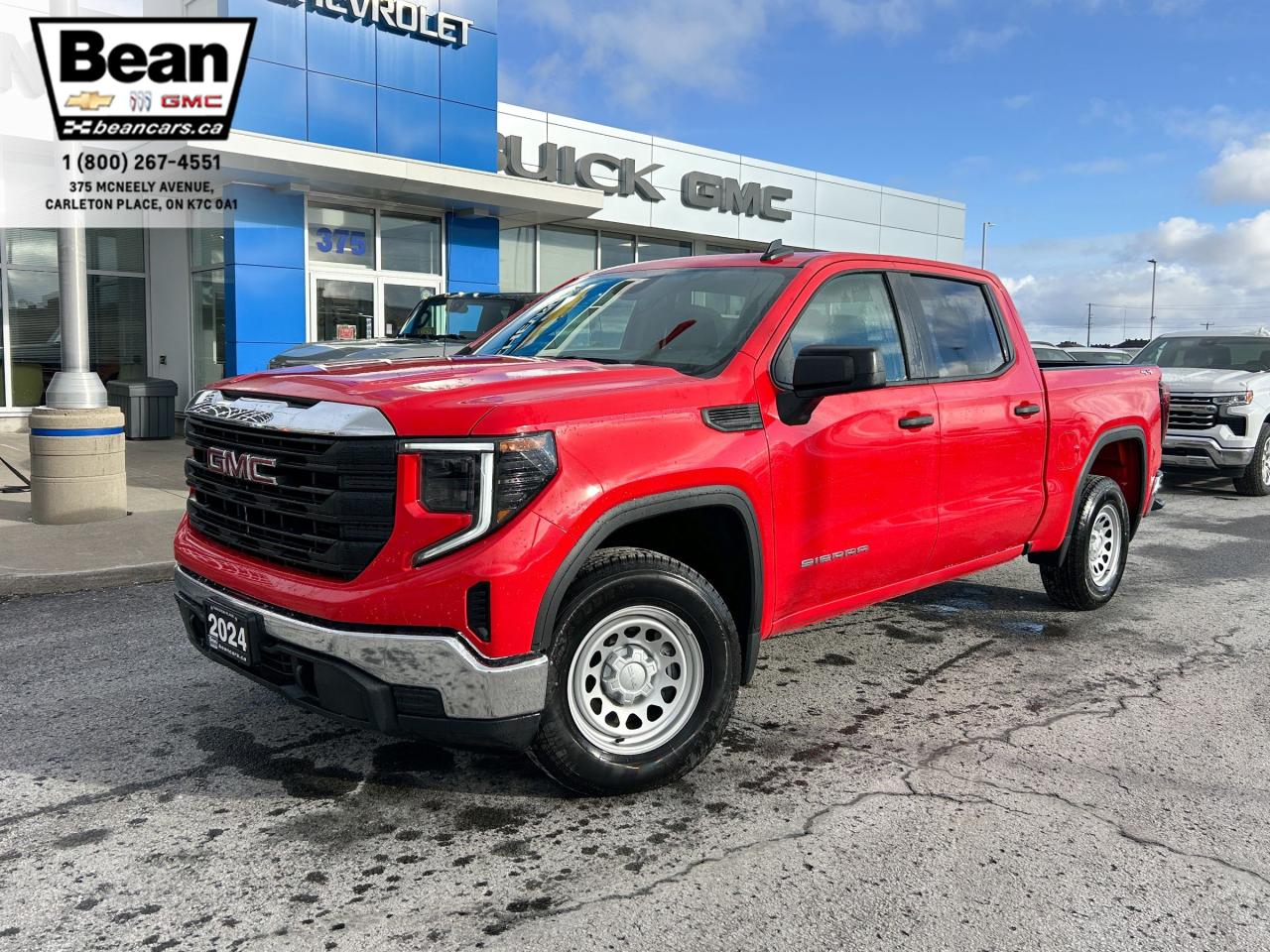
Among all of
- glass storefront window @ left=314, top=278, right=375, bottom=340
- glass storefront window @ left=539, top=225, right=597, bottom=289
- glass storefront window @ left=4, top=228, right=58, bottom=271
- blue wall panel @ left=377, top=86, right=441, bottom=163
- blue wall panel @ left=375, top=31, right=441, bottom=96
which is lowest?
glass storefront window @ left=314, top=278, right=375, bottom=340

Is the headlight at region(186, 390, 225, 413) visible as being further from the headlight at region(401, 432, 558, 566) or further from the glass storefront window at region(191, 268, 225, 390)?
the glass storefront window at region(191, 268, 225, 390)

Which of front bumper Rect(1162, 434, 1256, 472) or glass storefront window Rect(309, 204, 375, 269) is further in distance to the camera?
glass storefront window Rect(309, 204, 375, 269)

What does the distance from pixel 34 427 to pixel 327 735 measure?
20.4ft

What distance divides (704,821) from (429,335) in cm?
932

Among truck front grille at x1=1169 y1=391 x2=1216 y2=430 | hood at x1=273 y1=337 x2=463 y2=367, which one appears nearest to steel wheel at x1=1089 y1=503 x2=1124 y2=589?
hood at x1=273 y1=337 x2=463 y2=367

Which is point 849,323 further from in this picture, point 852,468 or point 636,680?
point 636,680

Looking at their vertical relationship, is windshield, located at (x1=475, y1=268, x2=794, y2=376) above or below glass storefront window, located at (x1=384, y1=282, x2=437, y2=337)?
below

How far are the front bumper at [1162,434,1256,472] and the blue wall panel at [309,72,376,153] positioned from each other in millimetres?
12346

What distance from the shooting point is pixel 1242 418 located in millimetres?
11820

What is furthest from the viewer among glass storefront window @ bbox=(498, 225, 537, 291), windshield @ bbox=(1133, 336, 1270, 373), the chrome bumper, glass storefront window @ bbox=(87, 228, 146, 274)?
glass storefront window @ bbox=(498, 225, 537, 291)

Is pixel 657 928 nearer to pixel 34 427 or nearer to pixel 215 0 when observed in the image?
pixel 34 427

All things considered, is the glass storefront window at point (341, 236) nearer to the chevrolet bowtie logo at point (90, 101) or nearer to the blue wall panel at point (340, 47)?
the blue wall panel at point (340, 47)

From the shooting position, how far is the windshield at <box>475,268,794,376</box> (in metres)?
4.07

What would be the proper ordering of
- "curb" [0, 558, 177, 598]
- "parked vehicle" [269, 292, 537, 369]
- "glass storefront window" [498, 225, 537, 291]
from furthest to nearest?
1. "glass storefront window" [498, 225, 537, 291]
2. "parked vehicle" [269, 292, 537, 369]
3. "curb" [0, 558, 177, 598]
